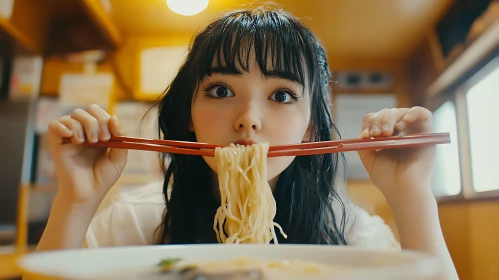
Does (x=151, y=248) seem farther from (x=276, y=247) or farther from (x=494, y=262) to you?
(x=494, y=262)

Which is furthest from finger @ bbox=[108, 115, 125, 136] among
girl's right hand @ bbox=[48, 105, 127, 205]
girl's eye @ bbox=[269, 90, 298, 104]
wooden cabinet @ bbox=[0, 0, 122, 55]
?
wooden cabinet @ bbox=[0, 0, 122, 55]

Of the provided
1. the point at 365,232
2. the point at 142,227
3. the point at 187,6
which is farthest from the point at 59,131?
the point at 187,6

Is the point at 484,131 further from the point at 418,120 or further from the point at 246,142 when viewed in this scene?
the point at 246,142

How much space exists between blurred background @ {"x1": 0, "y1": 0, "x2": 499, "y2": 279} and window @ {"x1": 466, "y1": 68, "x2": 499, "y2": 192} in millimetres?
11

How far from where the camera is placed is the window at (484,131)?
229 centimetres

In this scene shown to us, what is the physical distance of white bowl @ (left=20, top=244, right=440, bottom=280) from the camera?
456 mm

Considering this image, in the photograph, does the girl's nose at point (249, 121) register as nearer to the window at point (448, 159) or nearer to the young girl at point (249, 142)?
the young girl at point (249, 142)

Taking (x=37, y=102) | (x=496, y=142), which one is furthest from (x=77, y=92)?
(x=496, y=142)

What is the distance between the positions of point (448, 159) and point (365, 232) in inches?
73.2

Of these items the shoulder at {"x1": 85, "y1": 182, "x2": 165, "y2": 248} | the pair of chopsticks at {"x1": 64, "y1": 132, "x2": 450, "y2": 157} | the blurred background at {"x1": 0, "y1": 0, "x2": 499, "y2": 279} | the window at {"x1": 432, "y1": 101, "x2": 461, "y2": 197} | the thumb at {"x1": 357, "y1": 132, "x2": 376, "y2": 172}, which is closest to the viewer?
the pair of chopsticks at {"x1": 64, "y1": 132, "x2": 450, "y2": 157}

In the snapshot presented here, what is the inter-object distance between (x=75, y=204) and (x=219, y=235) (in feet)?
1.14

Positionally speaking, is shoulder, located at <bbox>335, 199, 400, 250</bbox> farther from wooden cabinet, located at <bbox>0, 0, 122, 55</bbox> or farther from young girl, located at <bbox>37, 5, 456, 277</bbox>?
wooden cabinet, located at <bbox>0, 0, 122, 55</bbox>

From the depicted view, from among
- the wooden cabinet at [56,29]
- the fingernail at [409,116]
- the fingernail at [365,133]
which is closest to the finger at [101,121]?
the fingernail at [365,133]

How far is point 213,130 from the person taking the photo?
3.43 feet
